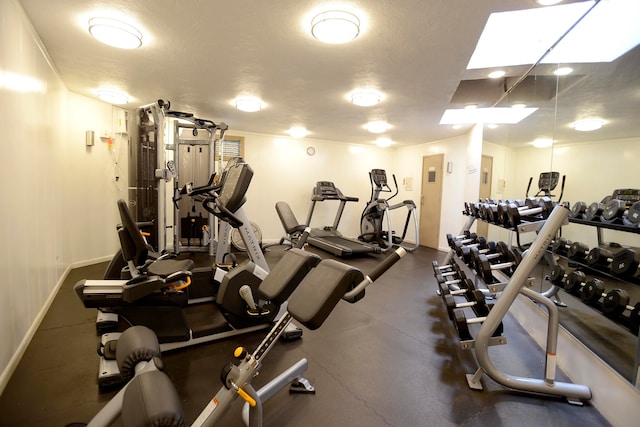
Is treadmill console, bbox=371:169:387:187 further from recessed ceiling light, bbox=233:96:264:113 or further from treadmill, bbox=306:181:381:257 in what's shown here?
recessed ceiling light, bbox=233:96:264:113

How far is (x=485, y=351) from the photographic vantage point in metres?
1.85

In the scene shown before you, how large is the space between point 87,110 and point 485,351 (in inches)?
219

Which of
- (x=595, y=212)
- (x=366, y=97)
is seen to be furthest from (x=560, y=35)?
(x=366, y=97)

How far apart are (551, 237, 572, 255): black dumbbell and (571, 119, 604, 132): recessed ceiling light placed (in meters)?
1.12

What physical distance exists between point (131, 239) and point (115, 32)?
1623mm

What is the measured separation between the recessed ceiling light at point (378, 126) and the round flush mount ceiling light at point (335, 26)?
314cm

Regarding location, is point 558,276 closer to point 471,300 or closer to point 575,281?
point 575,281

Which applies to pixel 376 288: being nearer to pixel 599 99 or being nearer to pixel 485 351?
pixel 485 351

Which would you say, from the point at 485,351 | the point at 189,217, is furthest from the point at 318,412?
the point at 189,217

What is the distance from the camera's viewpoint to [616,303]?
200 cm

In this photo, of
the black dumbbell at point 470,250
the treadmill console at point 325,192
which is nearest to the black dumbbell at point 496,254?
the black dumbbell at point 470,250

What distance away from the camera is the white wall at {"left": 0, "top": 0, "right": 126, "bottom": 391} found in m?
1.90

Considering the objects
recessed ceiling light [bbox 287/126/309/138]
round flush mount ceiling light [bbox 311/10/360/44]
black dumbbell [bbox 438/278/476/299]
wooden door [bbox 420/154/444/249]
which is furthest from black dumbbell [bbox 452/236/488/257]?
recessed ceiling light [bbox 287/126/309/138]

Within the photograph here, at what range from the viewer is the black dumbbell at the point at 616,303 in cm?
197
